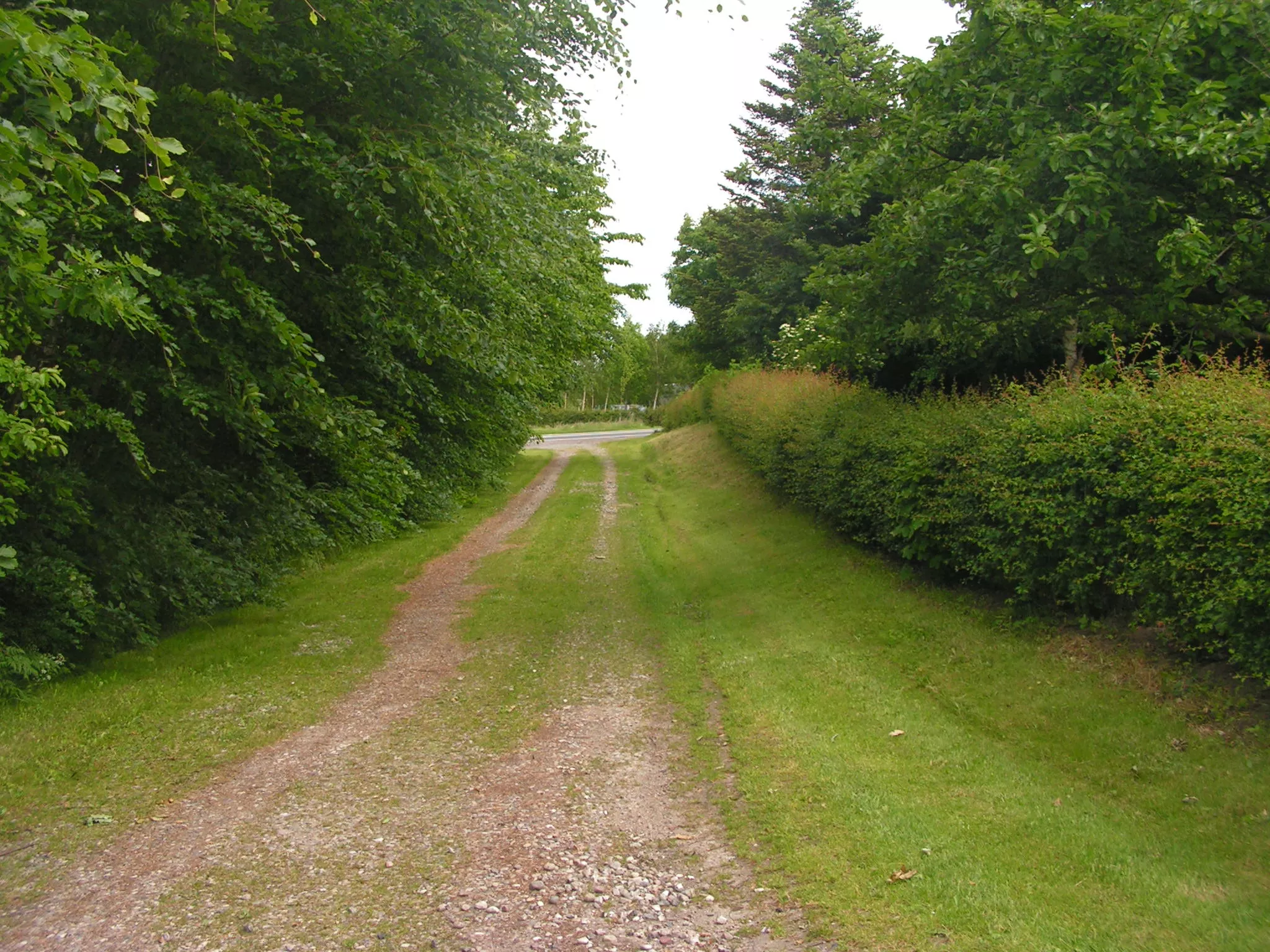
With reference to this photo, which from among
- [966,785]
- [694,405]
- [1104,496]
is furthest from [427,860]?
[694,405]

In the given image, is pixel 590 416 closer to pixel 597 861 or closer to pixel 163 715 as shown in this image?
pixel 163 715

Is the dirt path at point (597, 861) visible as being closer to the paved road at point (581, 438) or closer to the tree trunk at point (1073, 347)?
the tree trunk at point (1073, 347)

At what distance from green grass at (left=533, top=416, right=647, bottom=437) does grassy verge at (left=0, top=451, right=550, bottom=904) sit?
53278 mm

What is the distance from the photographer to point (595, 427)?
238ft

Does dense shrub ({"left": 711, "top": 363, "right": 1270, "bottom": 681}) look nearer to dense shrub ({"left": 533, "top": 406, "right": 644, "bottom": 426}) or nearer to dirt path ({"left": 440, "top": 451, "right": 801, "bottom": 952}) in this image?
dirt path ({"left": 440, "top": 451, "right": 801, "bottom": 952})

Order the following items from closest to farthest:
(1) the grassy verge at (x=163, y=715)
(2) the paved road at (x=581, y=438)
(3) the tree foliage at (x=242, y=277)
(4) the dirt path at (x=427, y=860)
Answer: (4) the dirt path at (x=427, y=860) → (1) the grassy verge at (x=163, y=715) → (3) the tree foliage at (x=242, y=277) → (2) the paved road at (x=581, y=438)

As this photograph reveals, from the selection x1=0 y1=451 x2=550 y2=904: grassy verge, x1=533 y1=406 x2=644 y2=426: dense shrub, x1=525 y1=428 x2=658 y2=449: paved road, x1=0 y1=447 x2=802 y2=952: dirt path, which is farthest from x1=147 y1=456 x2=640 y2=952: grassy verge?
x1=533 y1=406 x2=644 y2=426: dense shrub

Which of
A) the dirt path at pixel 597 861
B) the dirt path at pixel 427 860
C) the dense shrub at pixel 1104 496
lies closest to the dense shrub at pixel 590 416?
the dense shrub at pixel 1104 496

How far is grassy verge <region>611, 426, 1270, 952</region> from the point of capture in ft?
15.0

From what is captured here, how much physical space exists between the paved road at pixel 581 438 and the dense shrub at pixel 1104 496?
33425 mm

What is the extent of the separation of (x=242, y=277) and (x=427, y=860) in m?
5.84

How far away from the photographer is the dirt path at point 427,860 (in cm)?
452

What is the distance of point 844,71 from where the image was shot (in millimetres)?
14109

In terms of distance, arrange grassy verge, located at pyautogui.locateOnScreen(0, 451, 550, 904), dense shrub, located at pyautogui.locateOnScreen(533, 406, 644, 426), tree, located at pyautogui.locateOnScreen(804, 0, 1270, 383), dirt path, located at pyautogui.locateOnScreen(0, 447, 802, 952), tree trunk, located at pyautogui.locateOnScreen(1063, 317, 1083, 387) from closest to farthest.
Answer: dirt path, located at pyautogui.locateOnScreen(0, 447, 802, 952), grassy verge, located at pyautogui.locateOnScreen(0, 451, 550, 904), tree, located at pyautogui.locateOnScreen(804, 0, 1270, 383), tree trunk, located at pyautogui.locateOnScreen(1063, 317, 1083, 387), dense shrub, located at pyautogui.locateOnScreen(533, 406, 644, 426)
